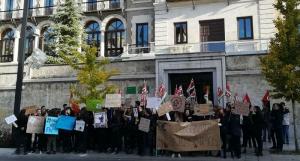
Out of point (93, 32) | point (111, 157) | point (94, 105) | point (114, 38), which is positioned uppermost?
point (93, 32)

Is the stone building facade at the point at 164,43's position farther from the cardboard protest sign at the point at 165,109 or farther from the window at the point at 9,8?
the cardboard protest sign at the point at 165,109

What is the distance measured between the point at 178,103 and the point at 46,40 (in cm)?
2302

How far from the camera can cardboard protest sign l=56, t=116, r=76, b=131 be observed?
1560cm

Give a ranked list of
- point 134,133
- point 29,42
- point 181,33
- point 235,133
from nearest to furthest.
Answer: point 235,133
point 134,133
point 181,33
point 29,42

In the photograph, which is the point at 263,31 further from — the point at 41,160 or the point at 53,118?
the point at 41,160

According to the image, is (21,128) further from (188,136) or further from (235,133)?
(235,133)

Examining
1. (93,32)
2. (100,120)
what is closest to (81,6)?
(93,32)

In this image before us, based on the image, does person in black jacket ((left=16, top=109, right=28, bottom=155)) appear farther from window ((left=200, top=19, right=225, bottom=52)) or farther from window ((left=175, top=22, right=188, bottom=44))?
window ((left=200, top=19, right=225, bottom=52))

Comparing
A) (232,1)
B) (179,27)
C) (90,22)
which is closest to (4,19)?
(90,22)

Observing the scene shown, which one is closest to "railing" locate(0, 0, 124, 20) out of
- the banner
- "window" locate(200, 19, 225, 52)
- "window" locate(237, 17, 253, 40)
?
"window" locate(200, 19, 225, 52)

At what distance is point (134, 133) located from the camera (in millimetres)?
15242

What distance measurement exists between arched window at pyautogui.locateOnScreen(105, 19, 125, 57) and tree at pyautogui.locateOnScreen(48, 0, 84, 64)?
2721mm

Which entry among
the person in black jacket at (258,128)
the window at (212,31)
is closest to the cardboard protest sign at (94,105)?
the person in black jacket at (258,128)

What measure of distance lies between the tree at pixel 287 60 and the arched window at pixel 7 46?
29806 mm
